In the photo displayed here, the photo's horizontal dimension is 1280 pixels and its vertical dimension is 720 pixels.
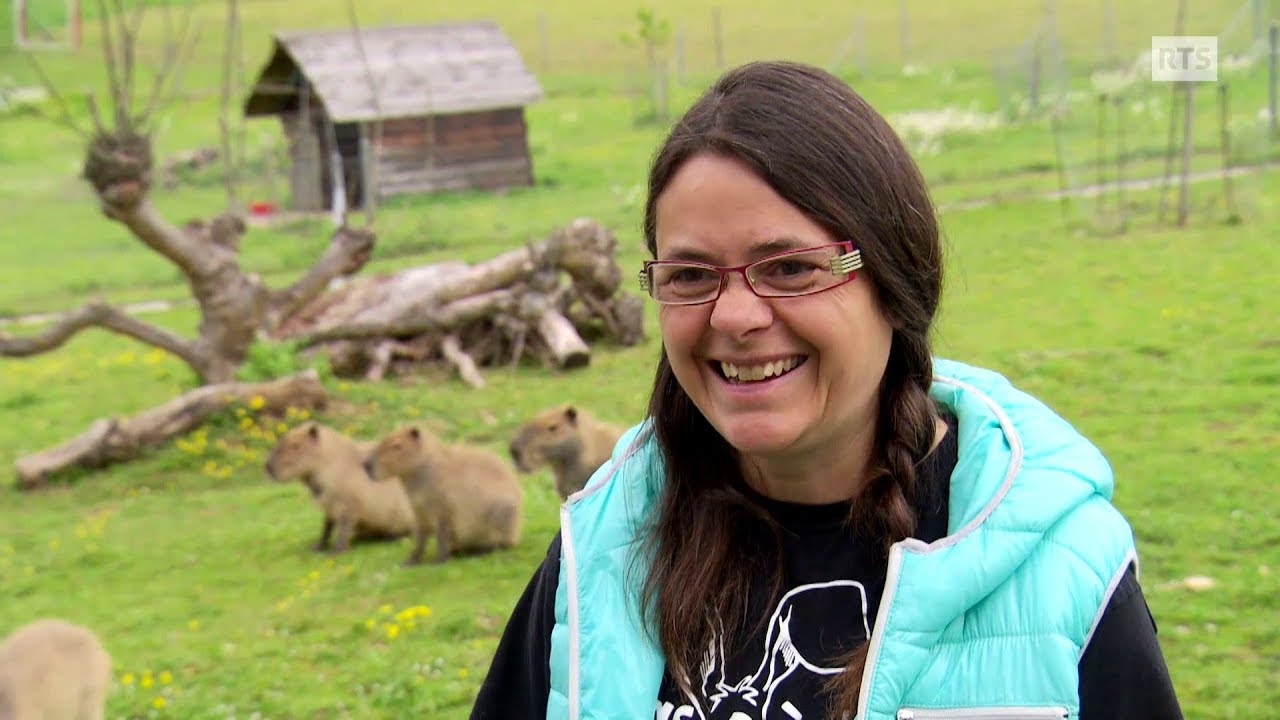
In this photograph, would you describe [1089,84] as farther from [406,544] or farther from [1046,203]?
[406,544]

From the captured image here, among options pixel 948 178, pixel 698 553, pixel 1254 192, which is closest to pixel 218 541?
pixel 698 553

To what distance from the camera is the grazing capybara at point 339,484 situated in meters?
8.42

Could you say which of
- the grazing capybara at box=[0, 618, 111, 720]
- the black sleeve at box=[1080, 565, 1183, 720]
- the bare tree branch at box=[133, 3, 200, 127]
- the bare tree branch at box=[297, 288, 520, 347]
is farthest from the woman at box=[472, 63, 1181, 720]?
the bare tree branch at box=[297, 288, 520, 347]

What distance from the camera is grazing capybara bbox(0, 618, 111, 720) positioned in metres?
4.90

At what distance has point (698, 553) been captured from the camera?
88.7 inches

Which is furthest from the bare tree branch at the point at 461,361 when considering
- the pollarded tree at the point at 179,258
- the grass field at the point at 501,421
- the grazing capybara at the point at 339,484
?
the grazing capybara at the point at 339,484

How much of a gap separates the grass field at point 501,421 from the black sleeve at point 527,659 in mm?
1086

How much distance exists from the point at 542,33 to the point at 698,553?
133 feet

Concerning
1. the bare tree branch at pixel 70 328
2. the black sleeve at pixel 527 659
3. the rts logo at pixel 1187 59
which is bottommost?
the bare tree branch at pixel 70 328

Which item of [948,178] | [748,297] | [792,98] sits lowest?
[948,178]

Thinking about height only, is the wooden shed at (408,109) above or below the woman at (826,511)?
below

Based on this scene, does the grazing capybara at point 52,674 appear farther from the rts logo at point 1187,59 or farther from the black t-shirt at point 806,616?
the rts logo at point 1187,59

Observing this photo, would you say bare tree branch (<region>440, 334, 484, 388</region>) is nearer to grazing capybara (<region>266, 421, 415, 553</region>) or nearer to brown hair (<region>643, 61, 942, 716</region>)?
grazing capybara (<region>266, 421, 415, 553</region>)

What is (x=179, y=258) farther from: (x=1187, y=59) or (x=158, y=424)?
(x=1187, y=59)
